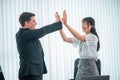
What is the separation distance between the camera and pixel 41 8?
4434 millimetres

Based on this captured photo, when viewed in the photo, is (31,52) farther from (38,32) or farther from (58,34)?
(58,34)

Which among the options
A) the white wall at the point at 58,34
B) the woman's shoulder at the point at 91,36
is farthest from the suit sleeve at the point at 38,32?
the white wall at the point at 58,34

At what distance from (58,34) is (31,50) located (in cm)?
188

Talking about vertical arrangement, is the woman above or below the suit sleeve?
below

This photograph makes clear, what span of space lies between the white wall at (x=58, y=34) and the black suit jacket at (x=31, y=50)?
1.60 m

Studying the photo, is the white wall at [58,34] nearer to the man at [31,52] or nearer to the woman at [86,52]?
the woman at [86,52]

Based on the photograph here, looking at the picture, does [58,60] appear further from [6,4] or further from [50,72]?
[6,4]

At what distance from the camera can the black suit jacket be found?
2.59 meters

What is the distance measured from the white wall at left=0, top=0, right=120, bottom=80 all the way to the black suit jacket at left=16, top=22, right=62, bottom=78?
1.60 m

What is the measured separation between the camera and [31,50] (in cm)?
262

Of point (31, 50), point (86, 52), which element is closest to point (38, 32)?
point (31, 50)

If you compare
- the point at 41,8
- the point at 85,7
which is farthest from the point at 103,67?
the point at 41,8

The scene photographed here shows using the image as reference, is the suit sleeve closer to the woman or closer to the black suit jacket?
the black suit jacket

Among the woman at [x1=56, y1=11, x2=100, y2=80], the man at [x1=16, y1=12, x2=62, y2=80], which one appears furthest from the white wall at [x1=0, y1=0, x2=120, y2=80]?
the man at [x1=16, y1=12, x2=62, y2=80]
